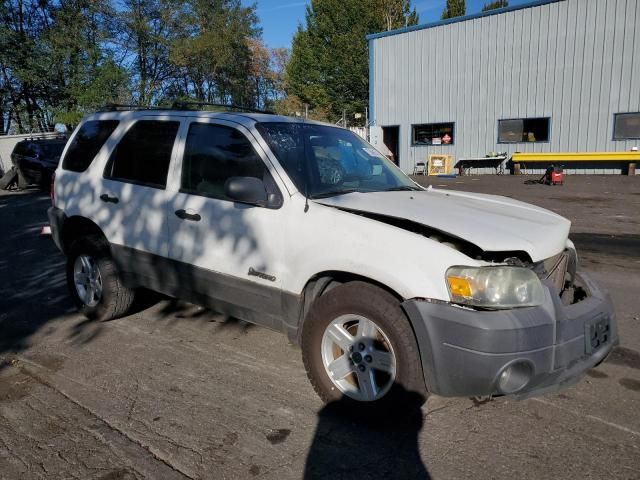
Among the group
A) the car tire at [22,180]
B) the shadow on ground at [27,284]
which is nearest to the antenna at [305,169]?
the shadow on ground at [27,284]

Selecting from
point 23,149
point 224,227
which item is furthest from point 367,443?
point 23,149

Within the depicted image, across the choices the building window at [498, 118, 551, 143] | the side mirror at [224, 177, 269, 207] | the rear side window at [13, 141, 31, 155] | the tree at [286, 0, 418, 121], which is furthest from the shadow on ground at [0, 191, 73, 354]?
the tree at [286, 0, 418, 121]

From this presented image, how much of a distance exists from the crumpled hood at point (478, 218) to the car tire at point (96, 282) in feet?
7.80

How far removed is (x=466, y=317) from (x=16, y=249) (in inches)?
309

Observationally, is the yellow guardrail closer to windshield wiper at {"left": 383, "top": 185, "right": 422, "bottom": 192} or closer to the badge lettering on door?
windshield wiper at {"left": 383, "top": 185, "right": 422, "bottom": 192}

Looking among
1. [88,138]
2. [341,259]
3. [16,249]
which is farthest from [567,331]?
[16,249]

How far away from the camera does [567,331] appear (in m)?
2.68

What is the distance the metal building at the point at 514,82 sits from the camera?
64.0 ft

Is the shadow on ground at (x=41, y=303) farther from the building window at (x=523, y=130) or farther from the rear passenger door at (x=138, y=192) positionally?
the building window at (x=523, y=130)

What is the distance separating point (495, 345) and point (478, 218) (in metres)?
0.87

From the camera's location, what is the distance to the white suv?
8.52 feet

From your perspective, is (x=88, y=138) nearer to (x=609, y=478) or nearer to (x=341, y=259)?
(x=341, y=259)

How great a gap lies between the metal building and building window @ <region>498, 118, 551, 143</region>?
4 centimetres

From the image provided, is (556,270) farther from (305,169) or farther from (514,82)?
(514,82)
